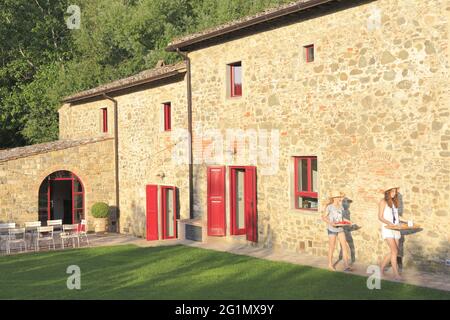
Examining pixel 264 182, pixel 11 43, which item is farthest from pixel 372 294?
pixel 11 43

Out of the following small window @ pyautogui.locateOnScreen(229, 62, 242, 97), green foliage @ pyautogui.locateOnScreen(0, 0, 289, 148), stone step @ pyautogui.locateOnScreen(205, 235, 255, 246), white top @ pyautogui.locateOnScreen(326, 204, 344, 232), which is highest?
green foliage @ pyautogui.locateOnScreen(0, 0, 289, 148)

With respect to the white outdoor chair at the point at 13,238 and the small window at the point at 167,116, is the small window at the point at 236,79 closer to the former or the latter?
the small window at the point at 167,116

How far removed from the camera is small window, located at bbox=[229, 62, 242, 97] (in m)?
14.7

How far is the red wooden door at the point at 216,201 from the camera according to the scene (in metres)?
14.7

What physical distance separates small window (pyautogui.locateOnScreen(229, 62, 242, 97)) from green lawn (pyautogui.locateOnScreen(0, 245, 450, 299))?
4047mm

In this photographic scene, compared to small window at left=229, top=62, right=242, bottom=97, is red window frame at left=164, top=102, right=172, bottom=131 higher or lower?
lower

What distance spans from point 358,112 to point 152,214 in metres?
8.44

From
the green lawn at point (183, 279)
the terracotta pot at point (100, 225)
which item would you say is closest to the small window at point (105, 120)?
the terracotta pot at point (100, 225)

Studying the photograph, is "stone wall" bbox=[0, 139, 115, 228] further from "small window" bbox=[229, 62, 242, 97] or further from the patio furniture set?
"small window" bbox=[229, 62, 242, 97]

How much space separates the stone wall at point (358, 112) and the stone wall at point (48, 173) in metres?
6.75

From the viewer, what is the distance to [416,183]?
10.5 metres
